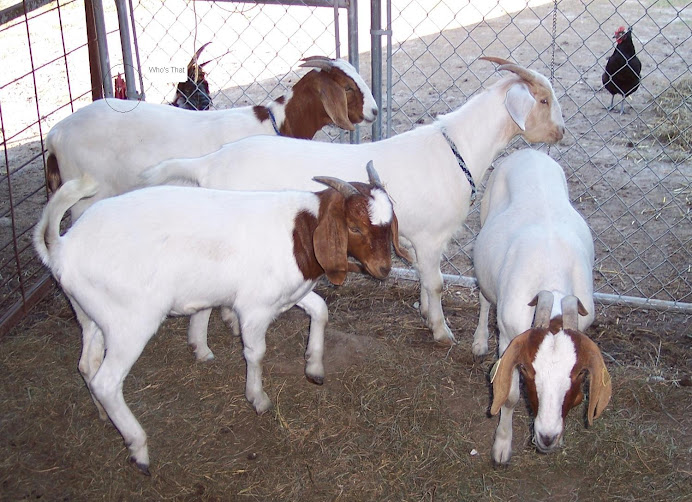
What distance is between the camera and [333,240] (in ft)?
11.2

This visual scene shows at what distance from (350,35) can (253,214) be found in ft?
5.88

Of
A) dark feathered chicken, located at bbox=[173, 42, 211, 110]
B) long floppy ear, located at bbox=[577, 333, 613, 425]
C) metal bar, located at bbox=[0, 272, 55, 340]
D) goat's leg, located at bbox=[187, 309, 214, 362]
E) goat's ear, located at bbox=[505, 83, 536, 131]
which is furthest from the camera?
dark feathered chicken, located at bbox=[173, 42, 211, 110]

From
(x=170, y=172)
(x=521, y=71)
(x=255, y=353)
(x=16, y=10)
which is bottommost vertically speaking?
(x=255, y=353)

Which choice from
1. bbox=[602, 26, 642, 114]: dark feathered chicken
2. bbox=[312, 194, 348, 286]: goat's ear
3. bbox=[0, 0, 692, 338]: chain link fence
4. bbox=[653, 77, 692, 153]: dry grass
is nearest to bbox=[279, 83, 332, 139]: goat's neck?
bbox=[0, 0, 692, 338]: chain link fence

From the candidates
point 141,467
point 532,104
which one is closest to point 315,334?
point 141,467

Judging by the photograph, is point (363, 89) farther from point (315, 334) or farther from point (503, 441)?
point (503, 441)

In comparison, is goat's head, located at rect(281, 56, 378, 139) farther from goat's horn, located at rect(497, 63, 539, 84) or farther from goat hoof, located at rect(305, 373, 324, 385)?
goat hoof, located at rect(305, 373, 324, 385)

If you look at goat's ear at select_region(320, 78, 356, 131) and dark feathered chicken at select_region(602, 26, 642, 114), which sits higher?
goat's ear at select_region(320, 78, 356, 131)

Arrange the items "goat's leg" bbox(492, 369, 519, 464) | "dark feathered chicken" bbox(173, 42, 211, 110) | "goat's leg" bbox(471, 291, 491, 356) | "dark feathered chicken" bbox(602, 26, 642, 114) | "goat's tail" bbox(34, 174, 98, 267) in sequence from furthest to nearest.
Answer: "dark feathered chicken" bbox(602, 26, 642, 114), "dark feathered chicken" bbox(173, 42, 211, 110), "goat's leg" bbox(471, 291, 491, 356), "goat's leg" bbox(492, 369, 519, 464), "goat's tail" bbox(34, 174, 98, 267)

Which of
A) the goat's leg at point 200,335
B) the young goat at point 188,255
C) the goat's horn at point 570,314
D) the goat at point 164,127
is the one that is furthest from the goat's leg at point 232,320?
the goat's horn at point 570,314

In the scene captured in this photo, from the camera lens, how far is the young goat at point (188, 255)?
314 centimetres

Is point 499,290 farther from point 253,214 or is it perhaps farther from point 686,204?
point 686,204

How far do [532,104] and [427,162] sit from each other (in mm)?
660

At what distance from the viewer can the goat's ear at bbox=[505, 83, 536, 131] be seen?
4078 millimetres
